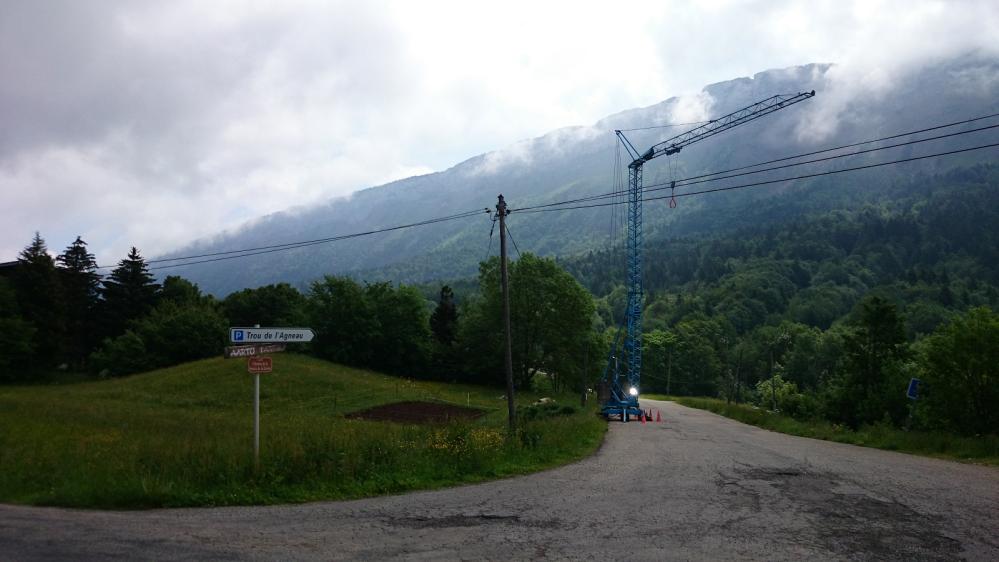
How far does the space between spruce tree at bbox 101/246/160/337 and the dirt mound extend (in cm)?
5291

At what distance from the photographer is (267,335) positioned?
12.0 m

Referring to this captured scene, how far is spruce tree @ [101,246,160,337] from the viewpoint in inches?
2968

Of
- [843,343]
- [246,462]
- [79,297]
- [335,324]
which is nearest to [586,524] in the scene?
[246,462]

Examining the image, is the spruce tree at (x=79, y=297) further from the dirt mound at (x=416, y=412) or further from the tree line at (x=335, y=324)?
the dirt mound at (x=416, y=412)

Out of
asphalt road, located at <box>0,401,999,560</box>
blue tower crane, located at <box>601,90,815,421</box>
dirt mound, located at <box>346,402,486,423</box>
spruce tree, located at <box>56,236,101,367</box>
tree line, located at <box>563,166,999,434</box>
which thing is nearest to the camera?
asphalt road, located at <box>0,401,999,560</box>

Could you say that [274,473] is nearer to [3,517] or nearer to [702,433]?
[3,517]

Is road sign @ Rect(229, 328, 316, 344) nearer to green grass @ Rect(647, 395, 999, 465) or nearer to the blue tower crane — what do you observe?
green grass @ Rect(647, 395, 999, 465)

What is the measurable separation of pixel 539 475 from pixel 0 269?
294 feet

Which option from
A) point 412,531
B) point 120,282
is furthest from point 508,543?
point 120,282

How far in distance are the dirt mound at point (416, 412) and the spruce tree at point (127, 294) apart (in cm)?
5291

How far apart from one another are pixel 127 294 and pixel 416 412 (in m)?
59.3

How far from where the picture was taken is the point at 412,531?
27.4ft

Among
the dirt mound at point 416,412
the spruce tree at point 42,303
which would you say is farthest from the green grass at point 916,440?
the spruce tree at point 42,303

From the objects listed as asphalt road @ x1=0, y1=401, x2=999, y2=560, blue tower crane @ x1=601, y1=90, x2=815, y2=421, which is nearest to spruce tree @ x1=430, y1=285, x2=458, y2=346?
blue tower crane @ x1=601, y1=90, x2=815, y2=421
